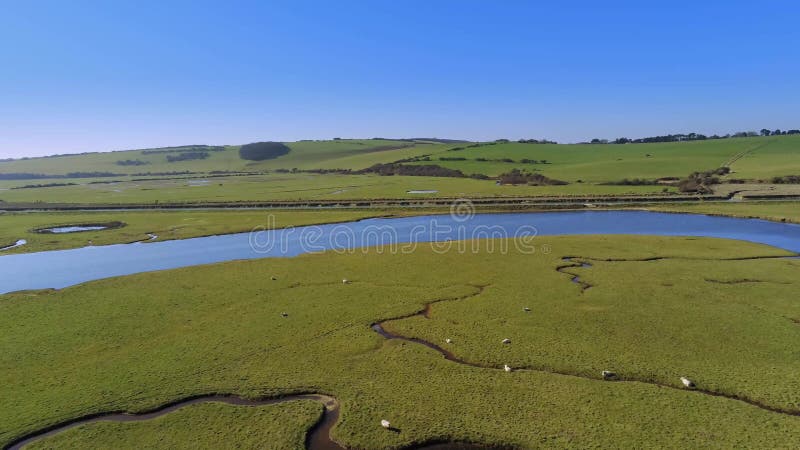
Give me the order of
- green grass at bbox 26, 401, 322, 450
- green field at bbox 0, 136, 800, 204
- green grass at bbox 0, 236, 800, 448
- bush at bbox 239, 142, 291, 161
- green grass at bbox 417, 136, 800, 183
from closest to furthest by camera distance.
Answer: green grass at bbox 26, 401, 322, 450 → green grass at bbox 0, 236, 800, 448 → green field at bbox 0, 136, 800, 204 → green grass at bbox 417, 136, 800, 183 → bush at bbox 239, 142, 291, 161

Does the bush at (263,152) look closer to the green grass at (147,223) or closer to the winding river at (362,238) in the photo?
the green grass at (147,223)

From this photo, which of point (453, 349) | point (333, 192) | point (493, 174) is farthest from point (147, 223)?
point (493, 174)

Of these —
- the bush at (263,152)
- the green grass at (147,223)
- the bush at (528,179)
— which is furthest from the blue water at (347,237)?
the bush at (263,152)

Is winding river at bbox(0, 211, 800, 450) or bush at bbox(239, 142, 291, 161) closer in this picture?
winding river at bbox(0, 211, 800, 450)

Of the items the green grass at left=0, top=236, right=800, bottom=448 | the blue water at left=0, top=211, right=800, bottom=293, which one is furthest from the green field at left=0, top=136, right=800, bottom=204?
the green grass at left=0, top=236, right=800, bottom=448

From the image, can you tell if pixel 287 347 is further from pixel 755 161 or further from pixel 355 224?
pixel 755 161

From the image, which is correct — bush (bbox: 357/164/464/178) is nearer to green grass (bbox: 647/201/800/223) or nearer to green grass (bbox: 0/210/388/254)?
green grass (bbox: 0/210/388/254)
